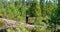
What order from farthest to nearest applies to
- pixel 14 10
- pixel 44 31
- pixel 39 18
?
pixel 14 10 → pixel 39 18 → pixel 44 31

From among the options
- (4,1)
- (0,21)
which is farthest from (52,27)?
(4,1)

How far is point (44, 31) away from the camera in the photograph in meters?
8.30

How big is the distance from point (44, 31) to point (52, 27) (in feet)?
2.36

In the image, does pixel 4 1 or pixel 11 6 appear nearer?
pixel 11 6

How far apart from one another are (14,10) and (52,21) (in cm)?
476

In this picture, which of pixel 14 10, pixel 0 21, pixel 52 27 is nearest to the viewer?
pixel 52 27

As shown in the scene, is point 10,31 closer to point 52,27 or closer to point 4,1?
point 52,27

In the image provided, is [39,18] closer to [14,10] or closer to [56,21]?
[56,21]

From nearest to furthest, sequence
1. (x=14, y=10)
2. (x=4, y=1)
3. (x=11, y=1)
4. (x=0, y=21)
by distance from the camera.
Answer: (x=14, y=10) → (x=11, y=1) → (x=0, y=21) → (x=4, y=1)

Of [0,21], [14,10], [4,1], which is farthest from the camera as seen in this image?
[4,1]

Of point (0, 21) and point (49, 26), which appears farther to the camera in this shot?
point (0, 21)

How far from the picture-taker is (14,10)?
13.0 metres

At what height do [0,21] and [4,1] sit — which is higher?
[4,1]

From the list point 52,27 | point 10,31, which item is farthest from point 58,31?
point 10,31
